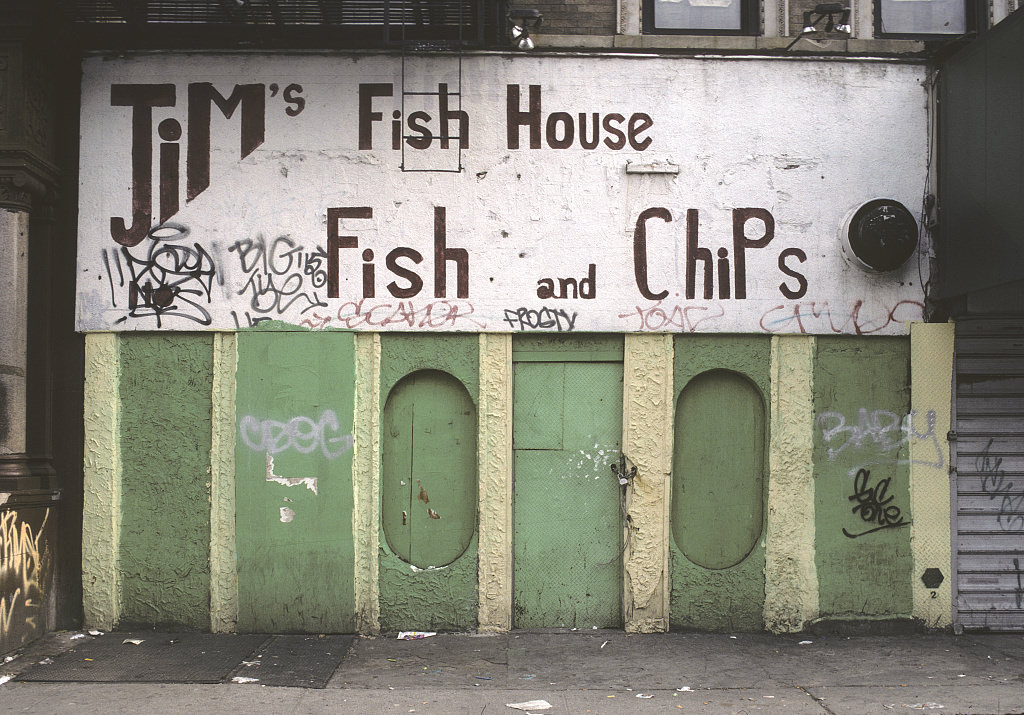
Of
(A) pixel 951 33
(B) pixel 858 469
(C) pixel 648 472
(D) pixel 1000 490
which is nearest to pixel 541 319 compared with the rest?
(C) pixel 648 472

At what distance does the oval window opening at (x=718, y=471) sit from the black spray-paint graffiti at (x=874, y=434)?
565mm

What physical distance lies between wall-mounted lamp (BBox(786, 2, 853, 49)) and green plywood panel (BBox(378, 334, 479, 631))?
3.91 metres

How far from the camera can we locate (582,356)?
7039mm

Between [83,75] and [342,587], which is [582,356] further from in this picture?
[83,75]

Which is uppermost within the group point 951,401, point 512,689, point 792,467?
point 951,401

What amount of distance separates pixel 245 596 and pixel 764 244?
5289 mm

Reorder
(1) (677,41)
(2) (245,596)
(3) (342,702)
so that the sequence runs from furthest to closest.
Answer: (1) (677,41)
(2) (245,596)
(3) (342,702)

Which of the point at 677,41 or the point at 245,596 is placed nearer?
the point at 245,596

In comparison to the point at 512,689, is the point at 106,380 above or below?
above

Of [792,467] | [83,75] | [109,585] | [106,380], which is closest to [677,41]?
[792,467]

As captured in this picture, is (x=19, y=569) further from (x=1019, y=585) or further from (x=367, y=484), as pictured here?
(x=1019, y=585)

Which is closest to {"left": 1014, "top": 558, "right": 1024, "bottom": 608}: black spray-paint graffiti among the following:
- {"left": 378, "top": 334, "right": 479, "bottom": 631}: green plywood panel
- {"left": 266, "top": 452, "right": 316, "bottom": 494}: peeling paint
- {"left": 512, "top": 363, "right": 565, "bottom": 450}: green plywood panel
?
{"left": 512, "top": 363, "right": 565, "bottom": 450}: green plywood panel

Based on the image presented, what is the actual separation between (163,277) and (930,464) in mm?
6710

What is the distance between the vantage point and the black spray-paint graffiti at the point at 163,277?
6.97 metres
